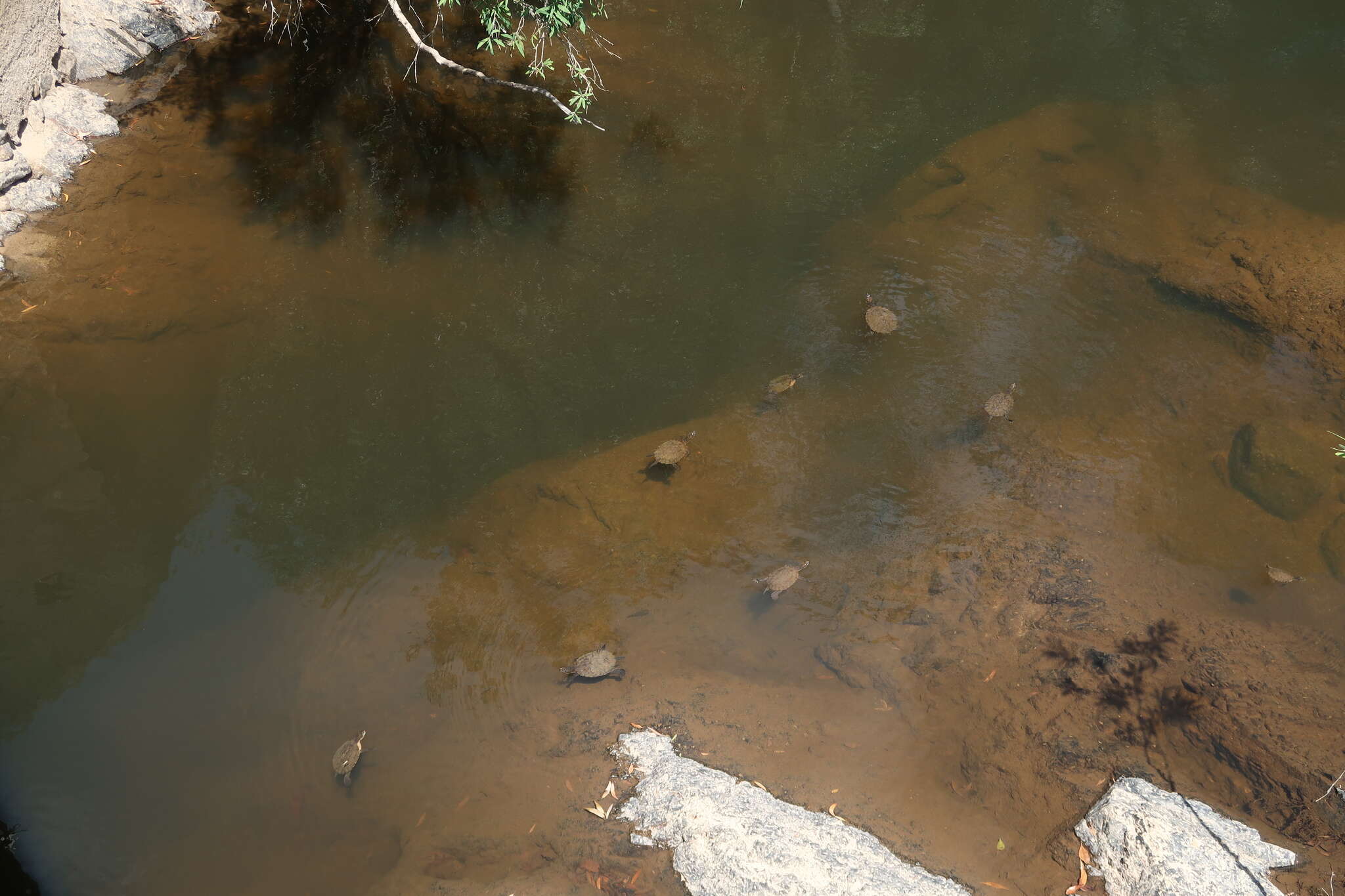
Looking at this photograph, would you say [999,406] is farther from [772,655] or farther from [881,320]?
[772,655]

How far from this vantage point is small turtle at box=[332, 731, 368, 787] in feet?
15.8

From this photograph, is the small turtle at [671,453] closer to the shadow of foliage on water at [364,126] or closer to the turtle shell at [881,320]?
the turtle shell at [881,320]

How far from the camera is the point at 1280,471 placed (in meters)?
5.90

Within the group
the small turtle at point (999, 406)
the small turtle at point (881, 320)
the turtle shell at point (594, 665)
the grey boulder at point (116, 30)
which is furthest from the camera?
the grey boulder at point (116, 30)

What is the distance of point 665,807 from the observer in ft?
14.3

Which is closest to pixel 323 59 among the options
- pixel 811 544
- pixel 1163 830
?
pixel 811 544

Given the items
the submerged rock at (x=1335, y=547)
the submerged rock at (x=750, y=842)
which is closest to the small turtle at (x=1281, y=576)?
the submerged rock at (x=1335, y=547)

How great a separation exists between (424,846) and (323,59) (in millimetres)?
8935

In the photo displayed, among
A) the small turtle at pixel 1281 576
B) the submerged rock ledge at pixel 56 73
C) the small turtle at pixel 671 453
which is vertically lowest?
the small turtle at pixel 1281 576

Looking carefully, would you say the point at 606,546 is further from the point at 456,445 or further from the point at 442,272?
the point at 442,272

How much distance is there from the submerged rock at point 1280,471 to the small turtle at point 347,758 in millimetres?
6856

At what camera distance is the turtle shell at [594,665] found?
503 centimetres

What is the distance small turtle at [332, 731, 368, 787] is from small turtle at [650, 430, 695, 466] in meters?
2.94

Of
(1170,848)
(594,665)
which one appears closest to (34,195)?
(594,665)
